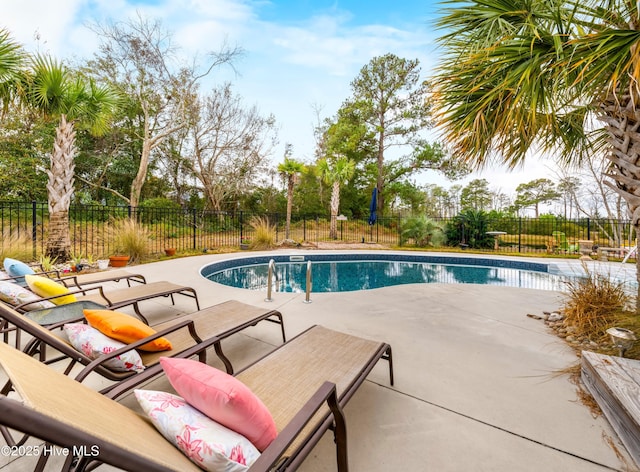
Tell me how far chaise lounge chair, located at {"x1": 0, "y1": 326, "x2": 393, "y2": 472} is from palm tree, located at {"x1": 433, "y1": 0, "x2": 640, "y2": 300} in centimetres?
261

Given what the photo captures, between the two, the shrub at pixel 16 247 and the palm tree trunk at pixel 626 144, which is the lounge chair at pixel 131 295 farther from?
the palm tree trunk at pixel 626 144

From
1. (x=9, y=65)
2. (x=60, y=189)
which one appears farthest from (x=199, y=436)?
(x=60, y=189)

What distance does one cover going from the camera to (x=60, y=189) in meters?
6.22

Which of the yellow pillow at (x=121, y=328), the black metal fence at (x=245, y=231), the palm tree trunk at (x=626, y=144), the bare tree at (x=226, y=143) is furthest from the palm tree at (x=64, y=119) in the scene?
the palm tree trunk at (x=626, y=144)

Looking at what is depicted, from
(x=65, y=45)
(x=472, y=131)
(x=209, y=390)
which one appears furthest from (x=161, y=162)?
(x=209, y=390)

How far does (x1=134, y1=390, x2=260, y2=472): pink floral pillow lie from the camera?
909mm

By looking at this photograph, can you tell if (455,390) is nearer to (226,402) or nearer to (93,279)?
(226,402)

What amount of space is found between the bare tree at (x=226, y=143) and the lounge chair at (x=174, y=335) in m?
14.0

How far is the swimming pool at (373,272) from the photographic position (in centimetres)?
689

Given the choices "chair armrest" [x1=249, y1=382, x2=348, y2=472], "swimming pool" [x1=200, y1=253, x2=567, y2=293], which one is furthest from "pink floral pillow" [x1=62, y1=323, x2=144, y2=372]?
"swimming pool" [x1=200, y1=253, x2=567, y2=293]

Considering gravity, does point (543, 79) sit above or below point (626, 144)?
above

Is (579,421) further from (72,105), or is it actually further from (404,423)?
(72,105)

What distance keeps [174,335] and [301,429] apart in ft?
5.52

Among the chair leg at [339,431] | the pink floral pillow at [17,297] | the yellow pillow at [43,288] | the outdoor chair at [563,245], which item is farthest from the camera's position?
the outdoor chair at [563,245]
